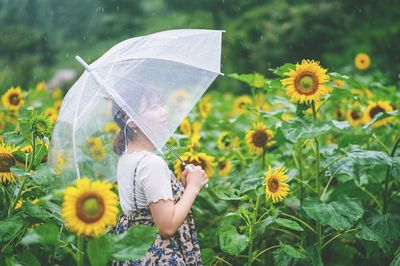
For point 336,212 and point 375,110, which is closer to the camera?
point 336,212

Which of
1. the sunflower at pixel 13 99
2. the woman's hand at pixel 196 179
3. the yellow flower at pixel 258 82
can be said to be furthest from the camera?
the sunflower at pixel 13 99

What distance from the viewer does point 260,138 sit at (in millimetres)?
3055

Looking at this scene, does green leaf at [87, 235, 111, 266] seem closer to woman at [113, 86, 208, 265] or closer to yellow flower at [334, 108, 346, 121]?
woman at [113, 86, 208, 265]

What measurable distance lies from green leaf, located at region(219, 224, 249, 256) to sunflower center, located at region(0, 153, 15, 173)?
2.89 feet

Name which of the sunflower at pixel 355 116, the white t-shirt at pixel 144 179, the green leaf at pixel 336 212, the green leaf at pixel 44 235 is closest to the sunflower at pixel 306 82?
the green leaf at pixel 336 212

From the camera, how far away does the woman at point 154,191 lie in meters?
2.17

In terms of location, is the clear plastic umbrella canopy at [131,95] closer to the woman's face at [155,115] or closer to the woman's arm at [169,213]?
the woman's face at [155,115]

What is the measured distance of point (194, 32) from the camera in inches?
101

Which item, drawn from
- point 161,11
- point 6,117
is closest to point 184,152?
point 6,117

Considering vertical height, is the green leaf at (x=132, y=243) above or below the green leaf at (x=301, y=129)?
below

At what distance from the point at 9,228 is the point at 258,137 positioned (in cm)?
132

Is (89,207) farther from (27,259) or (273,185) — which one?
(273,185)

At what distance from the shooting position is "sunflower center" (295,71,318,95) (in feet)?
8.46

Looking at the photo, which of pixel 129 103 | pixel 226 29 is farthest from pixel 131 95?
pixel 226 29
